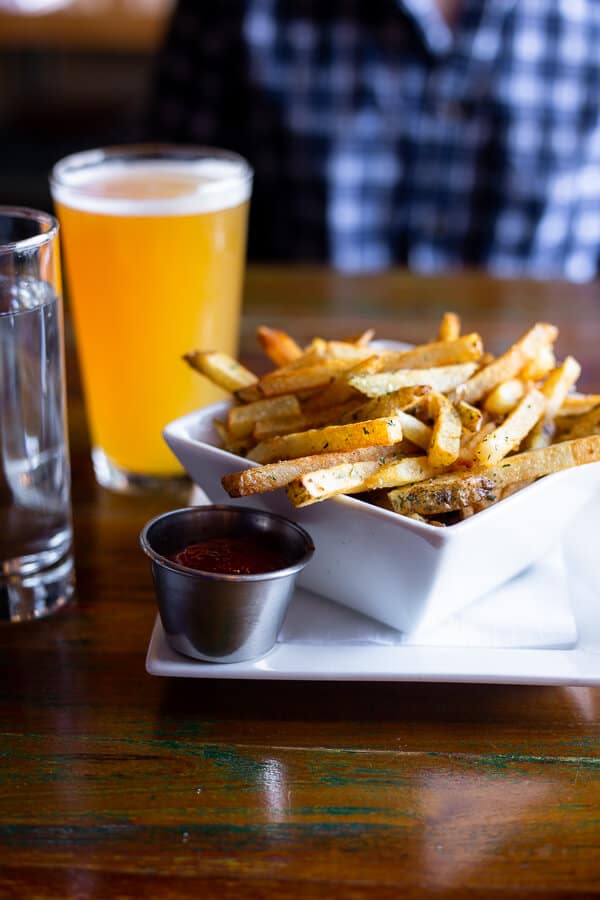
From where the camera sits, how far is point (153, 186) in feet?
6.09

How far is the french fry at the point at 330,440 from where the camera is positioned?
1.18 meters

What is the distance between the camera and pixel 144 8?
623 centimetres

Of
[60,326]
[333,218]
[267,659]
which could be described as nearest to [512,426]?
[267,659]

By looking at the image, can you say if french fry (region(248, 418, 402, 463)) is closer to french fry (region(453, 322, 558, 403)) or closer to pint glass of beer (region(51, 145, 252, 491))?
french fry (region(453, 322, 558, 403))

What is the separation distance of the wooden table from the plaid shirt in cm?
268

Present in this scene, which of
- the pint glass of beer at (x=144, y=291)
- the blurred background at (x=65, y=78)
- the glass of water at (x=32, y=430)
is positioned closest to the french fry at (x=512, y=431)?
the glass of water at (x=32, y=430)

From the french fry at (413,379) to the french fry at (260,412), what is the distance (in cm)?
10

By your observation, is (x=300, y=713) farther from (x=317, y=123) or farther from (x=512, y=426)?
(x=317, y=123)

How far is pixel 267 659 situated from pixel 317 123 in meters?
2.92

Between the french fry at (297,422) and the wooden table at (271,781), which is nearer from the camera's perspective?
the wooden table at (271,781)

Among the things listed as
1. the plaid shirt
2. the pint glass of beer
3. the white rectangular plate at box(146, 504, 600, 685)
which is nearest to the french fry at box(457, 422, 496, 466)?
the white rectangular plate at box(146, 504, 600, 685)

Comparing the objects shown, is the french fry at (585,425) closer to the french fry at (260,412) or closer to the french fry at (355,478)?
the french fry at (355,478)

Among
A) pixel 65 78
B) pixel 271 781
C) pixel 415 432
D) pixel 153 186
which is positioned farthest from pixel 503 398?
pixel 65 78

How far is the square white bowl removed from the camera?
114cm
